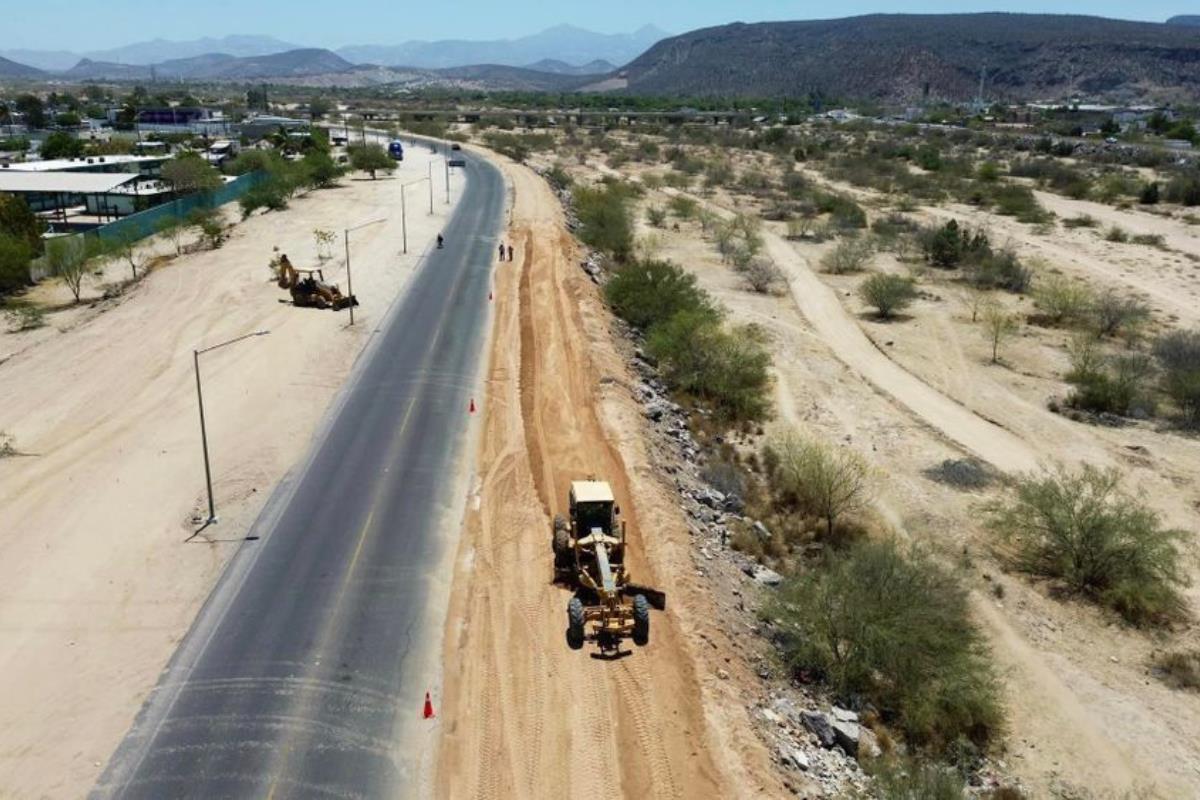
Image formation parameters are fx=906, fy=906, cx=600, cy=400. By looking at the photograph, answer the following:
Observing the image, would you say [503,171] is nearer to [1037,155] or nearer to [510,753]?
[1037,155]

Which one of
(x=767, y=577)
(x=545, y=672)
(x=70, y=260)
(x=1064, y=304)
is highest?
(x=70, y=260)

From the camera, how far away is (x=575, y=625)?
72.9 ft

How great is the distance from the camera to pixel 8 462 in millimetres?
34531

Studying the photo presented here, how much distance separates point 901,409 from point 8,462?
37.8 metres

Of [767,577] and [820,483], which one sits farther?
[820,483]

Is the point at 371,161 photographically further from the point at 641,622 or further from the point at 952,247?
the point at 641,622

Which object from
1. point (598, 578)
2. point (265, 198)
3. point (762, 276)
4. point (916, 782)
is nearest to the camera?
point (916, 782)

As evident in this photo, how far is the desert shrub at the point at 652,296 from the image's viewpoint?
169 ft

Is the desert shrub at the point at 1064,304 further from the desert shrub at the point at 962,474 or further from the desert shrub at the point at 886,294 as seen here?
the desert shrub at the point at 962,474

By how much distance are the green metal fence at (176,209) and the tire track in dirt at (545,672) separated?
160ft

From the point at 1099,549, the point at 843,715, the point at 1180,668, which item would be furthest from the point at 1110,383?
the point at 843,715

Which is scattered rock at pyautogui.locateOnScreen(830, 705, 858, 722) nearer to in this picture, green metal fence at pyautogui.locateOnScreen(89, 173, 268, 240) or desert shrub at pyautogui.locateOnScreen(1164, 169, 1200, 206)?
green metal fence at pyautogui.locateOnScreen(89, 173, 268, 240)

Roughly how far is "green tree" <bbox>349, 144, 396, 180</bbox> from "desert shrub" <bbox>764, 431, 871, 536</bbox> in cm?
9649

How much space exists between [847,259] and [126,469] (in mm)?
53145
